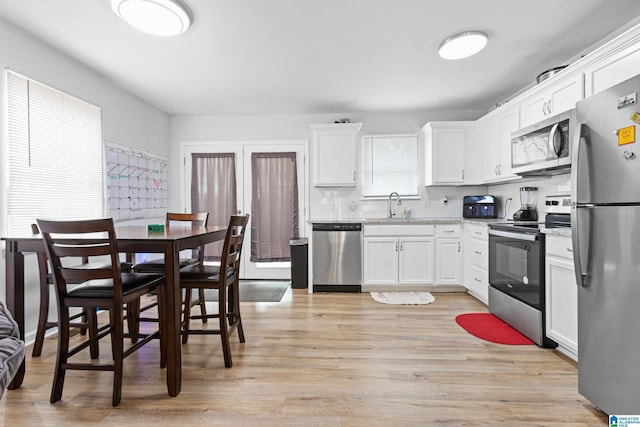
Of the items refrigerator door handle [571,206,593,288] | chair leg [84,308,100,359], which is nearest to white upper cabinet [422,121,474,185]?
refrigerator door handle [571,206,593,288]

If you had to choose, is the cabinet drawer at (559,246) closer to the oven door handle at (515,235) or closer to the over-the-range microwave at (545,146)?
the oven door handle at (515,235)

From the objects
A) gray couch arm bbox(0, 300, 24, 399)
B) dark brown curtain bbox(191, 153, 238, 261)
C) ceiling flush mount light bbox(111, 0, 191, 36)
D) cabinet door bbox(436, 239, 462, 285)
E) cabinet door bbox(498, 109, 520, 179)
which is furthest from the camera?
dark brown curtain bbox(191, 153, 238, 261)

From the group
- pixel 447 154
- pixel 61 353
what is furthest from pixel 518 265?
pixel 61 353

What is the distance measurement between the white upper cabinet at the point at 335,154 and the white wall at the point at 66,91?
2.20 meters

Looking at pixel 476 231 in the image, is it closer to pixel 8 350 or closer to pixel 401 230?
pixel 401 230

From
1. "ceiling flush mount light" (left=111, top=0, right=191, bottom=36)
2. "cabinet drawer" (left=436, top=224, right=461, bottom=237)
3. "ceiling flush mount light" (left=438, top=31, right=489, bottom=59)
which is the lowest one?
"cabinet drawer" (left=436, top=224, right=461, bottom=237)

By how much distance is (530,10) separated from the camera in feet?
7.20

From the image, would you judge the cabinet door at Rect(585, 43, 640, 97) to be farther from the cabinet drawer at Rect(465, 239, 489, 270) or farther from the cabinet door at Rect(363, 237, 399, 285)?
the cabinet door at Rect(363, 237, 399, 285)

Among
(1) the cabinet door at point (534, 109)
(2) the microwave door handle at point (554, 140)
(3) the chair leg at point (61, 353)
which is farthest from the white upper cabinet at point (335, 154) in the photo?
(3) the chair leg at point (61, 353)

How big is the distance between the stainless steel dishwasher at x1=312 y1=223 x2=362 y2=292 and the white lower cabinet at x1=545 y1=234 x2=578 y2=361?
203 cm

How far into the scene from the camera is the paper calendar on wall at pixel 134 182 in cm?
348

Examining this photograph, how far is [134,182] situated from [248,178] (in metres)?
1.47

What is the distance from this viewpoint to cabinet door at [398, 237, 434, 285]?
396 cm

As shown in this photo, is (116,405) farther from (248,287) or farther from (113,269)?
(248,287)
